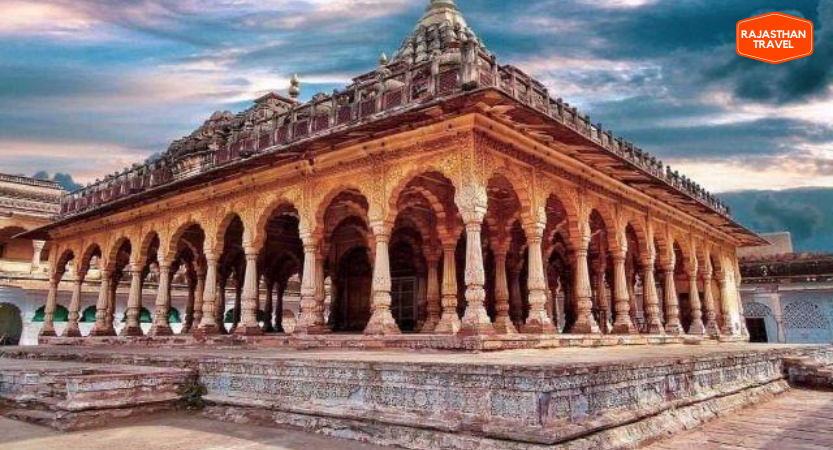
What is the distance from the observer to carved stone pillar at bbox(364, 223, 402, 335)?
395 inches

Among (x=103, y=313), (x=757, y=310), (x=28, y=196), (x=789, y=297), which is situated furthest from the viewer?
(x=28, y=196)

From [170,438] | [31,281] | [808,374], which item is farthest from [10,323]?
[808,374]

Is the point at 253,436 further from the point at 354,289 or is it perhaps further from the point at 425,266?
the point at 354,289

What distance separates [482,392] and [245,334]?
927 centimetres

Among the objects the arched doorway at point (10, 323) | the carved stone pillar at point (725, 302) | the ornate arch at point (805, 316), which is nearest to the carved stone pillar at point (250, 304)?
the carved stone pillar at point (725, 302)

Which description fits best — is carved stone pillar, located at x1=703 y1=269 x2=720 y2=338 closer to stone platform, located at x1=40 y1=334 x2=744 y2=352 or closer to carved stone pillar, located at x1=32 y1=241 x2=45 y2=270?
stone platform, located at x1=40 y1=334 x2=744 y2=352

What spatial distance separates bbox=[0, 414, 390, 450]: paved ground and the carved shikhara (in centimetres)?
426

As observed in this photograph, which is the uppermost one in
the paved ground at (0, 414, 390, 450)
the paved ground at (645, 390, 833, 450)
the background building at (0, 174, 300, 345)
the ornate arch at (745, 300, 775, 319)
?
the background building at (0, 174, 300, 345)

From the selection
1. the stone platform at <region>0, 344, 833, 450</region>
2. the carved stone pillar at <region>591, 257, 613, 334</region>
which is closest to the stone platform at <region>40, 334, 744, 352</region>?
the carved stone pillar at <region>591, 257, 613, 334</region>

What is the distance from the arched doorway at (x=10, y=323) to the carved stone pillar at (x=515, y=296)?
2376cm

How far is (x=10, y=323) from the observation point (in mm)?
27031

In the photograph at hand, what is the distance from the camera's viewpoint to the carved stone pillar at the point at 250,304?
1266 cm

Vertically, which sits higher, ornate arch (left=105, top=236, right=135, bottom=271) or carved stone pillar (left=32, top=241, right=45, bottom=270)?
carved stone pillar (left=32, top=241, right=45, bottom=270)

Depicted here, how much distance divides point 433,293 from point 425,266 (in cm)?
212
